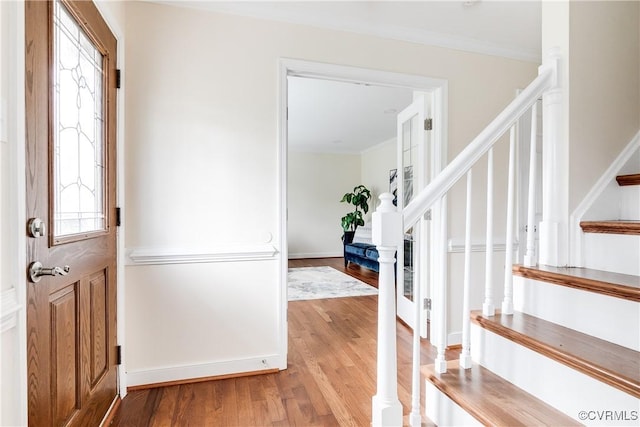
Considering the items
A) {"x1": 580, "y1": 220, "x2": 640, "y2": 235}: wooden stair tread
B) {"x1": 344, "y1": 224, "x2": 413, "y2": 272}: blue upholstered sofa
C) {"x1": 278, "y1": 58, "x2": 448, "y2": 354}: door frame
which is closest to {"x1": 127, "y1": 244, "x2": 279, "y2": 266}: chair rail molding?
{"x1": 278, "y1": 58, "x2": 448, "y2": 354}: door frame

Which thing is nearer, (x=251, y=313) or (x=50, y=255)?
(x=50, y=255)

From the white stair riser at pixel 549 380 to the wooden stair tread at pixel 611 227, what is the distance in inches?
24.0

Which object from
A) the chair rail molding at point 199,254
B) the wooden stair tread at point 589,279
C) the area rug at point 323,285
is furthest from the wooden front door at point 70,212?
the area rug at point 323,285

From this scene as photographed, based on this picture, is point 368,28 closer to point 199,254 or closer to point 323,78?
point 323,78

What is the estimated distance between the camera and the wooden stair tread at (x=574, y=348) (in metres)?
0.87

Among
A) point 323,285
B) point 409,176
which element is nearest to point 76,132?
point 409,176

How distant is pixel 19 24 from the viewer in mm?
912

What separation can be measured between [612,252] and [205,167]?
82.0 inches

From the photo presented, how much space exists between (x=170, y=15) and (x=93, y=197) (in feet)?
4.02

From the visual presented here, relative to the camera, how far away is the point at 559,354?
38.9 inches

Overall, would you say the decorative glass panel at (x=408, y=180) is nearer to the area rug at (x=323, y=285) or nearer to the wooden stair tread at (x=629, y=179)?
the area rug at (x=323, y=285)

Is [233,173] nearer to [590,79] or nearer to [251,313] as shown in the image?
[251,313]

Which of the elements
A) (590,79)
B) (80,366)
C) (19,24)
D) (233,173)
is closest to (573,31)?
(590,79)

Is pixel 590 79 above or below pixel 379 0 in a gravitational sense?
below
